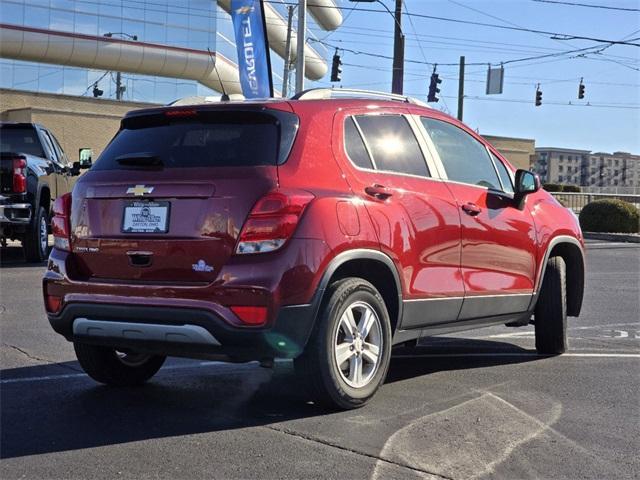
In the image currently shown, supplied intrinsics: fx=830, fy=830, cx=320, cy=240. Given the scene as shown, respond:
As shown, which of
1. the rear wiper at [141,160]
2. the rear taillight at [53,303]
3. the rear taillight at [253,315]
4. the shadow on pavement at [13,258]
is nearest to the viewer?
the rear taillight at [253,315]

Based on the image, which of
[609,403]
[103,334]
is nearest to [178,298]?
[103,334]

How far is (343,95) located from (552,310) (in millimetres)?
2591

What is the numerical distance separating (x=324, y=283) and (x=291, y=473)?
3.69 feet

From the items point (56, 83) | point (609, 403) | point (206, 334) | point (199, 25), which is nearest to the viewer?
point (206, 334)

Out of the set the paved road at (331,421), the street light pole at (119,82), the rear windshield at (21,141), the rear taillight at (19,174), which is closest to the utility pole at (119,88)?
the street light pole at (119,82)

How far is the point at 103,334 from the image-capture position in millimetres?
4609

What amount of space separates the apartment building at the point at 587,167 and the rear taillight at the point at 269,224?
171163 millimetres

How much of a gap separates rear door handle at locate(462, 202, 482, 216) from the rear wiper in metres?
2.11

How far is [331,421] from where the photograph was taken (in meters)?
4.55

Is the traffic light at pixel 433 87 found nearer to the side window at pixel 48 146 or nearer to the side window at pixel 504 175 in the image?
the side window at pixel 48 146

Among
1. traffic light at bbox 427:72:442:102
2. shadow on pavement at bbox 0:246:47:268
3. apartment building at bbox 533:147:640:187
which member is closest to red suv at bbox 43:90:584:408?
shadow on pavement at bbox 0:246:47:268

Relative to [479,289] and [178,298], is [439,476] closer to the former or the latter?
[178,298]

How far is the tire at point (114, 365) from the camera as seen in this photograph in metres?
5.29

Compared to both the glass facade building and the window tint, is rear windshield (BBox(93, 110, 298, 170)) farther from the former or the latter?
the glass facade building
